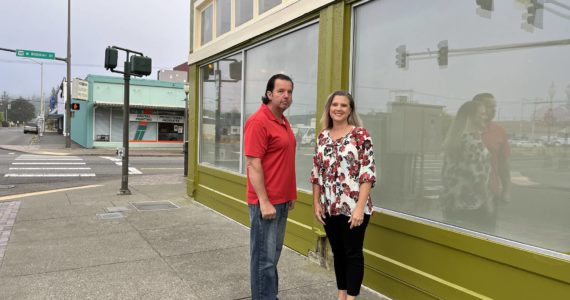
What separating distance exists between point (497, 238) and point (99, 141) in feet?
86.5

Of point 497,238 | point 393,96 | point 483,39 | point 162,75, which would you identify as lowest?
point 497,238

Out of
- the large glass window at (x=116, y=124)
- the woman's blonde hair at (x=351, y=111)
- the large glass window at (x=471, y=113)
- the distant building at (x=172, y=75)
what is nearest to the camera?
the large glass window at (x=471, y=113)

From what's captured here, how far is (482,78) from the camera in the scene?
3068 millimetres

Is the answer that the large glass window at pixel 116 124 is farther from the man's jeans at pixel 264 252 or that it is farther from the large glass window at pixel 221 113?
the man's jeans at pixel 264 252

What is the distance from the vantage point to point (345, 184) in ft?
9.98

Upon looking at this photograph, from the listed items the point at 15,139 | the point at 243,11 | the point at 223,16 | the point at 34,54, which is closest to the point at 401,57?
the point at 243,11

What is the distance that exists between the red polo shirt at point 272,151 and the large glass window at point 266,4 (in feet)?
9.32

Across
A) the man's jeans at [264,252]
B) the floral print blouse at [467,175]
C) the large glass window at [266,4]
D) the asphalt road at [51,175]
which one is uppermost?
the large glass window at [266,4]

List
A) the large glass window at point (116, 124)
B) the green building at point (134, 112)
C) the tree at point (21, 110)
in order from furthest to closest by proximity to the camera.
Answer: the tree at point (21, 110)
the large glass window at point (116, 124)
the green building at point (134, 112)

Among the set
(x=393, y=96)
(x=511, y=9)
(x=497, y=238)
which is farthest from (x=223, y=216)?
(x=511, y=9)

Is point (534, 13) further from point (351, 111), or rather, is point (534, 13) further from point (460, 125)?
point (351, 111)

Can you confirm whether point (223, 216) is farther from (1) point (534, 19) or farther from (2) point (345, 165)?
(1) point (534, 19)

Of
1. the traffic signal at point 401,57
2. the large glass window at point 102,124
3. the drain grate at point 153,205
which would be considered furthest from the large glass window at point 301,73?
the large glass window at point 102,124

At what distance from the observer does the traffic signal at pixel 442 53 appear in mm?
3348
